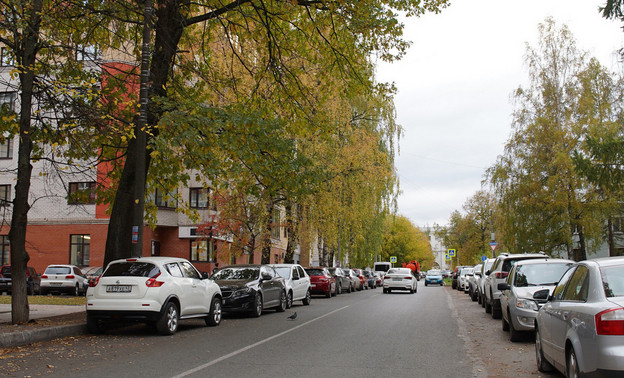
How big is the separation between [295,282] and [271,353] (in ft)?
41.7

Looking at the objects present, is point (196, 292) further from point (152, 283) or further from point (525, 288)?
point (525, 288)

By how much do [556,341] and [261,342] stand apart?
6026mm

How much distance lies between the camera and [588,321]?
18.6 ft

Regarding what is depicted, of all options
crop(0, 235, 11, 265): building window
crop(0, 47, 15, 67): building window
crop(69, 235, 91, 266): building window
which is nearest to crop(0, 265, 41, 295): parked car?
crop(69, 235, 91, 266): building window

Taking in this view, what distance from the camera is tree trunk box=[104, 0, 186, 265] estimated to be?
1554 centimetres

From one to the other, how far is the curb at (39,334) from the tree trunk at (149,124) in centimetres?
283

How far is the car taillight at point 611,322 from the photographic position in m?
5.29

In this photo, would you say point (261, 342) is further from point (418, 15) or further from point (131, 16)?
point (418, 15)

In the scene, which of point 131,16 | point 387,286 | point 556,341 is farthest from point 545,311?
point 387,286

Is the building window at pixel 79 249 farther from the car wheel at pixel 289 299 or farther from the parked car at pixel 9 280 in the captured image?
the car wheel at pixel 289 299

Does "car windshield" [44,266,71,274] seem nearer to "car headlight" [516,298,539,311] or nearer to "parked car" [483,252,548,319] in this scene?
"parked car" [483,252,548,319]

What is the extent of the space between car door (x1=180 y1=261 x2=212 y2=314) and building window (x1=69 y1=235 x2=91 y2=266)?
2674cm

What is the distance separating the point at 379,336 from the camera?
495 inches

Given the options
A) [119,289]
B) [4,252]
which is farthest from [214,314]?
[4,252]
